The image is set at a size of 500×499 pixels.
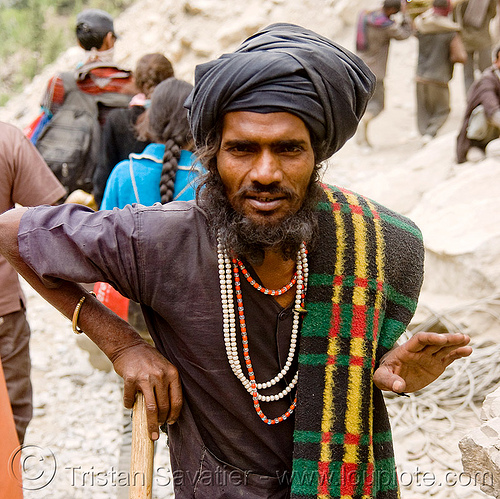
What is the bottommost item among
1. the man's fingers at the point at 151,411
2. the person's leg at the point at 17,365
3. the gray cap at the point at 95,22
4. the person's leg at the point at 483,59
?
the person's leg at the point at 483,59

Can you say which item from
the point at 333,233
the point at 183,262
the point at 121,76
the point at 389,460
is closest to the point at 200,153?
the point at 183,262

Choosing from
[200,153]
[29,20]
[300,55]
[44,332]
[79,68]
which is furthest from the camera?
[29,20]

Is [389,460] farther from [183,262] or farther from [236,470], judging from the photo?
[183,262]

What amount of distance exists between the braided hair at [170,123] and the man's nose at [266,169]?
4.56 ft

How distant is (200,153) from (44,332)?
4.46m

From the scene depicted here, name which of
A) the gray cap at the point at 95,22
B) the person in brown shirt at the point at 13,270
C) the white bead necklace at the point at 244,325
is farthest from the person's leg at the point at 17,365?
the gray cap at the point at 95,22

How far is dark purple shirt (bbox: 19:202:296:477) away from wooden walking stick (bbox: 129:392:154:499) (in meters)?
0.16

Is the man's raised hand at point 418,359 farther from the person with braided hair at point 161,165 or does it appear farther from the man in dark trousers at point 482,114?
the man in dark trousers at point 482,114

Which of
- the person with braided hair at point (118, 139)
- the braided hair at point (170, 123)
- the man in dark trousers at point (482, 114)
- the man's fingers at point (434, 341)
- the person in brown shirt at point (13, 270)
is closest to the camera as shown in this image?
the man's fingers at point (434, 341)

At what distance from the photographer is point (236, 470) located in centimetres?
177

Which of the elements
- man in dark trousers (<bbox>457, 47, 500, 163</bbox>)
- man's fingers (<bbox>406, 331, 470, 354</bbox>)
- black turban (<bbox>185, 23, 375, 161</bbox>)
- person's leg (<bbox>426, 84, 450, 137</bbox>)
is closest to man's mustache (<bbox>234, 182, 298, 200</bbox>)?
black turban (<bbox>185, 23, 375, 161</bbox>)

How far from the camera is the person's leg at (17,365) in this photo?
9.56ft

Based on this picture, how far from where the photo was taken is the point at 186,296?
65.7 inches

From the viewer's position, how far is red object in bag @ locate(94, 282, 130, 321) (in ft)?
9.83
